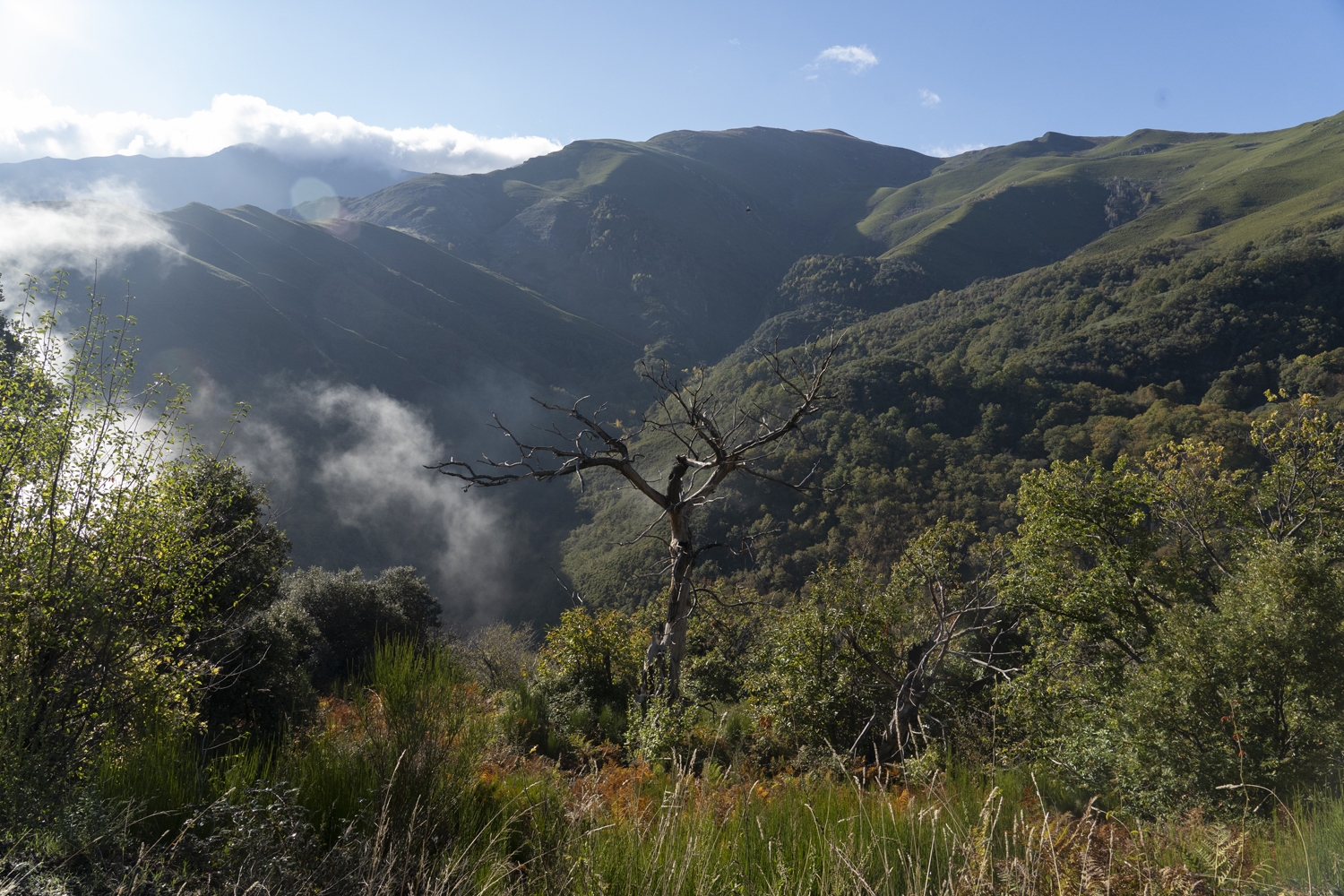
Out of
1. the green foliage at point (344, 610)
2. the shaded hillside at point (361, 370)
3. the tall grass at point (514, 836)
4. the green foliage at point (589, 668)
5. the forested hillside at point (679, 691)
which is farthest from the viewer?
the shaded hillside at point (361, 370)

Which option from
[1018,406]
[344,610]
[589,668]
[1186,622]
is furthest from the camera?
[1018,406]

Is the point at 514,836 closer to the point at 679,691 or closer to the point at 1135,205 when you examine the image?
the point at 679,691

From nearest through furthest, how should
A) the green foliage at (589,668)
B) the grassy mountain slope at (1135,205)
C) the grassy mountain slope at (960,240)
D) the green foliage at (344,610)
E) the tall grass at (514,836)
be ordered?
the tall grass at (514,836) < the green foliage at (589,668) < the green foliage at (344,610) < the grassy mountain slope at (1135,205) < the grassy mountain slope at (960,240)

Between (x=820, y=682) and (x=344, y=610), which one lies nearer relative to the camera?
(x=820, y=682)

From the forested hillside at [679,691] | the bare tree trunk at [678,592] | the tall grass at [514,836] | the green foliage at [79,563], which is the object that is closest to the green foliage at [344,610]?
the forested hillside at [679,691]

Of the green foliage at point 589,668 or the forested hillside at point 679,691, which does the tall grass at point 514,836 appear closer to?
the forested hillside at point 679,691

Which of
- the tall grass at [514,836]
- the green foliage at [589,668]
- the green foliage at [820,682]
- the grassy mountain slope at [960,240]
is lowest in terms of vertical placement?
the green foliage at [589,668]

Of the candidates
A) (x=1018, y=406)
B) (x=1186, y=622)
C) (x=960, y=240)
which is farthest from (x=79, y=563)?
(x=960, y=240)

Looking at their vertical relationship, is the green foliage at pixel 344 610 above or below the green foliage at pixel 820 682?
below

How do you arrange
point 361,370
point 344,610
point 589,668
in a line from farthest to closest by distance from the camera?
point 361,370, point 344,610, point 589,668

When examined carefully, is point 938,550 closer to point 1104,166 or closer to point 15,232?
point 15,232

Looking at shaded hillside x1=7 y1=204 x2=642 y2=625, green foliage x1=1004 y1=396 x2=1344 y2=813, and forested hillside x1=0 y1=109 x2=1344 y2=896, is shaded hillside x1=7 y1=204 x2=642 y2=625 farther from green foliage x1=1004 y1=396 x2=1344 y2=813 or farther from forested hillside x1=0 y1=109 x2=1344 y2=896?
green foliage x1=1004 y1=396 x2=1344 y2=813

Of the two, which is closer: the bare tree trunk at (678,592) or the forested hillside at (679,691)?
the forested hillside at (679,691)

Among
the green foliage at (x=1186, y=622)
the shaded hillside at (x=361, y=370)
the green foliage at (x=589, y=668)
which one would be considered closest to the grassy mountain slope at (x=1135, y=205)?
the shaded hillside at (x=361, y=370)
